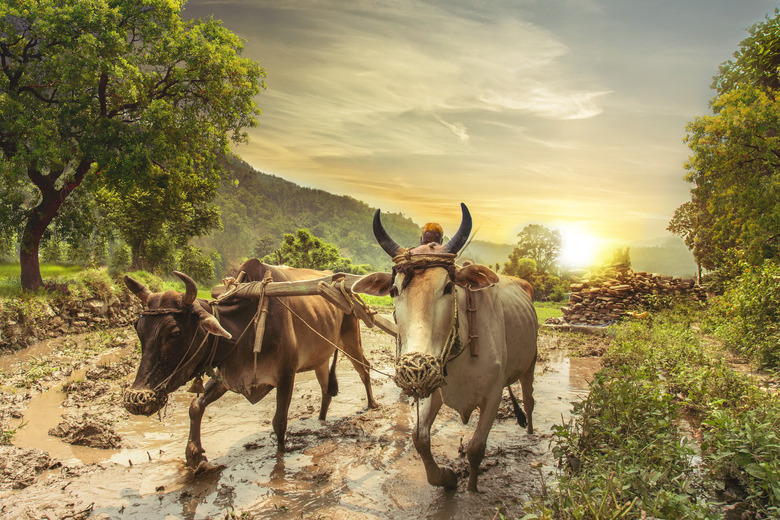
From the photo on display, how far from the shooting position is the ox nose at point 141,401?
155 inches

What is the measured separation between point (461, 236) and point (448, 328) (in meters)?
0.80

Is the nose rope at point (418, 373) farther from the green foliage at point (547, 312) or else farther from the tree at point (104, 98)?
the green foliage at point (547, 312)

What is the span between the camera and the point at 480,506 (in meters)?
4.27

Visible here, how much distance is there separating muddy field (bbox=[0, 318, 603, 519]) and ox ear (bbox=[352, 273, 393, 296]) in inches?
78.7

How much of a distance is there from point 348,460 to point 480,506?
186cm

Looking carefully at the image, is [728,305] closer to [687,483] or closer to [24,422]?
[687,483]

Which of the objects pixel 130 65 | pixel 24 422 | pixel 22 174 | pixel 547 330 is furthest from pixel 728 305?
pixel 22 174

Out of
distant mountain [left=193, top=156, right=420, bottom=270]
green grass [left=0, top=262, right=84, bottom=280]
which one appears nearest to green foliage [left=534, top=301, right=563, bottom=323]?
green grass [left=0, top=262, right=84, bottom=280]

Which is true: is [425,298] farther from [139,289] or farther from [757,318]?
[757,318]

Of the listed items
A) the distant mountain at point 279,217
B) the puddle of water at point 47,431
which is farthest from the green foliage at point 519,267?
the distant mountain at point 279,217

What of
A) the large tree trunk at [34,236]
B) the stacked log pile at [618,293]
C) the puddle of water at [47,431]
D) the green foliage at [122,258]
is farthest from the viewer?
the green foliage at [122,258]

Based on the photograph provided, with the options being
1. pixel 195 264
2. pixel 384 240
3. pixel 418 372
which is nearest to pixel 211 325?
pixel 384 240

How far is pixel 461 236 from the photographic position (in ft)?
12.8

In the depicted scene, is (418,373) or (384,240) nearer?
(418,373)
